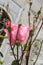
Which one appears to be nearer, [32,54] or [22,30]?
[22,30]

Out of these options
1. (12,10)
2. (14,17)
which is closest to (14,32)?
(14,17)

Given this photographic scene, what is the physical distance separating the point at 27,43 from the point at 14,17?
196 inches

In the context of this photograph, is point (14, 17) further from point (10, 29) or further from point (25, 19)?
point (10, 29)

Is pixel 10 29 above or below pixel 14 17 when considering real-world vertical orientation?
above

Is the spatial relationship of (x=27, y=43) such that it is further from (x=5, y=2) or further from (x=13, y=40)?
(x=5, y=2)

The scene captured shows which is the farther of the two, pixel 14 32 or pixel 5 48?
pixel 5 48

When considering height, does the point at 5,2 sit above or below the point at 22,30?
below

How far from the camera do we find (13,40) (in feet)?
3.17

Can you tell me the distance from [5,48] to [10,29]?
3478 mm

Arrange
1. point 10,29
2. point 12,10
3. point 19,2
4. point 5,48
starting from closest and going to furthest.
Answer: point 10,29 < point 5,48 < point 12,10 < point 19,2

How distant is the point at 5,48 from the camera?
4402 mm

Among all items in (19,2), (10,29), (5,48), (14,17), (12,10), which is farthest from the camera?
(19,2)

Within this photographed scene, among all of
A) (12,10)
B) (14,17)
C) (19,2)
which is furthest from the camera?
(19,2)

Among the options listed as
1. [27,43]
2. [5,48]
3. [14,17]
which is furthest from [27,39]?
[14,17]
